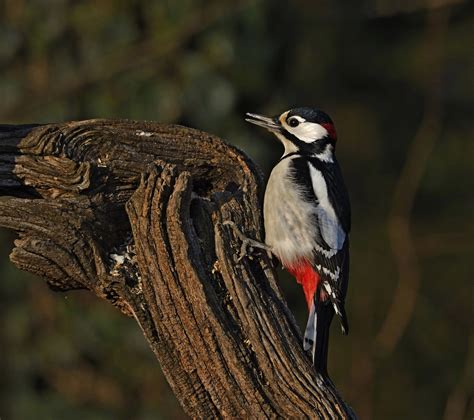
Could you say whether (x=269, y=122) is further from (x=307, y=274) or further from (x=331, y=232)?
(x=307, y=274)

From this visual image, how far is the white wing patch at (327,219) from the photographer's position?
403 centimetres

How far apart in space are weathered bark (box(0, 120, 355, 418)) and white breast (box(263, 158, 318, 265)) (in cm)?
18

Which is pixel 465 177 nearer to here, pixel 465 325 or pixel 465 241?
pixel 465 241

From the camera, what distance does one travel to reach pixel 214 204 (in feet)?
11.8

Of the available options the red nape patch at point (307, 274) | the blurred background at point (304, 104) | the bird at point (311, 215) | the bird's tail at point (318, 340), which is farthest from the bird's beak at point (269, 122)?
the blurred background at point (304, 104)

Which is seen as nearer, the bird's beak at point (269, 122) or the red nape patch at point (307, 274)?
the red nape patch at point (307, 274)

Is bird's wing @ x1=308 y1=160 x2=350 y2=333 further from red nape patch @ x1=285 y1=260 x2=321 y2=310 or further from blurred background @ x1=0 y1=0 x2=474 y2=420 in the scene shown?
blurred background @ x1=0 y1=0 x2=474 y2=420

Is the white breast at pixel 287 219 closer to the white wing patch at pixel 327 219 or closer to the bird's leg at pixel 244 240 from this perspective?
the white wing patch at pixel 327 219

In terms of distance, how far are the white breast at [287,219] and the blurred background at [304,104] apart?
2434mm

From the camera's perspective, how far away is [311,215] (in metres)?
4.07

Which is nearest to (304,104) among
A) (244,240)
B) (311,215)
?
(311,215)

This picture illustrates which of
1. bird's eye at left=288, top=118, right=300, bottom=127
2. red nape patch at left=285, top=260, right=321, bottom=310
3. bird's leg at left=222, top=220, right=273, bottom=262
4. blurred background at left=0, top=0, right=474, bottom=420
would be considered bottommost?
blurred background at left=0, top=0, right=474, bottom=420

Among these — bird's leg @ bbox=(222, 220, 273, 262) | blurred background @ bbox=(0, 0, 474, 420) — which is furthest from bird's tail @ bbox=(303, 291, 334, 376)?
blurred background @ bbox=(0, 0, 474, 420)

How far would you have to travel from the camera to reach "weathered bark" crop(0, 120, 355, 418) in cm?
333
